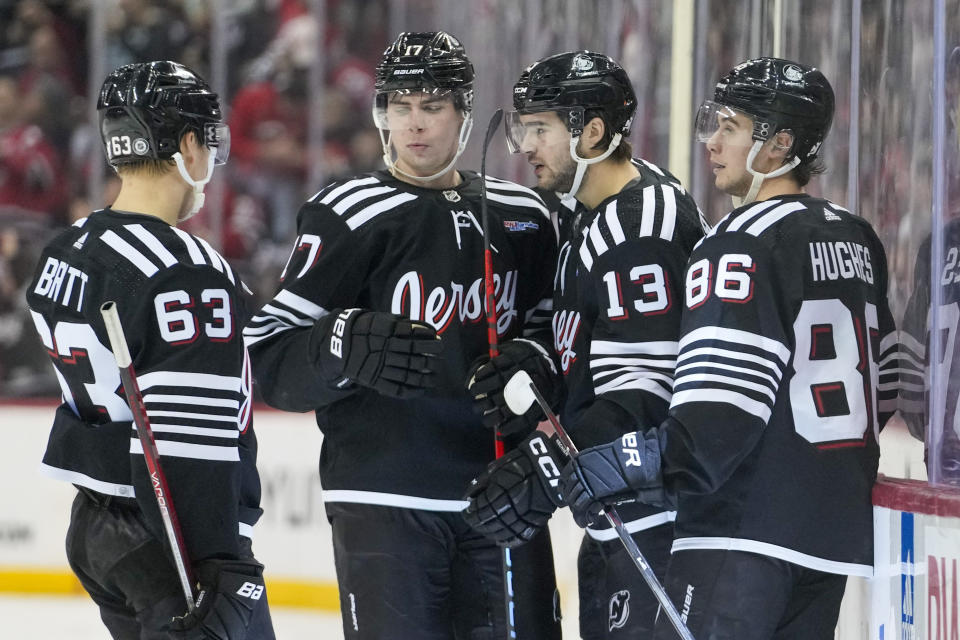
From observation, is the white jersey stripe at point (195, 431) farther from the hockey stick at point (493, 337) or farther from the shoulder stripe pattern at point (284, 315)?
the hockey stick at point (493, 337)

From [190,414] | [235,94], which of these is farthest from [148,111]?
[235,94]

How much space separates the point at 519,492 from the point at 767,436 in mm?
394

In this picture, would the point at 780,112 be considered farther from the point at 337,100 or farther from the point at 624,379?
the point at 337,100

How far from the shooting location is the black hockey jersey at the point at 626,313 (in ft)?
7.15

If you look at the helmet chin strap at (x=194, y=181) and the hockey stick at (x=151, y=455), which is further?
the helmet chin strap at (x=194, y=181)

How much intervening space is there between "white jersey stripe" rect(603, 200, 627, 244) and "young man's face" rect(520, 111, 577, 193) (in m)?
0.15

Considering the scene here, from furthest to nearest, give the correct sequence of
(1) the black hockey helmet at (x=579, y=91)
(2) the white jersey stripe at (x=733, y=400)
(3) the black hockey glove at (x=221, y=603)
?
1. (1) the black hockey helmet at (x=579, y=91)
2. (3) the black hockey glove at (x=221, y=603)
3. (2) the white jersey stripe at (x=733, y=400)

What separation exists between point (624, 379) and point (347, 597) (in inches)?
26.9

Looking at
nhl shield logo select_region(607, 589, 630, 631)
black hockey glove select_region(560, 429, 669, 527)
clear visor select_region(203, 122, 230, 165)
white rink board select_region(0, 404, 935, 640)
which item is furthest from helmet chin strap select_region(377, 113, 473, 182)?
white rink board select_region(0, 404, 935, 640)

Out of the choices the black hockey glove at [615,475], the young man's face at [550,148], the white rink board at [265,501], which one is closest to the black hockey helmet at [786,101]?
the young man's face at [550,148]

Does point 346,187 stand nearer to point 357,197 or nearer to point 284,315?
point 357,197

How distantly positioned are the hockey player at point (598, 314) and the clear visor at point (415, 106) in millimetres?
143

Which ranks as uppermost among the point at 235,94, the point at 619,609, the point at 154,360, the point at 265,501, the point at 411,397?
the point at 235,94

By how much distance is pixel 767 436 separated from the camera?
2.00m
